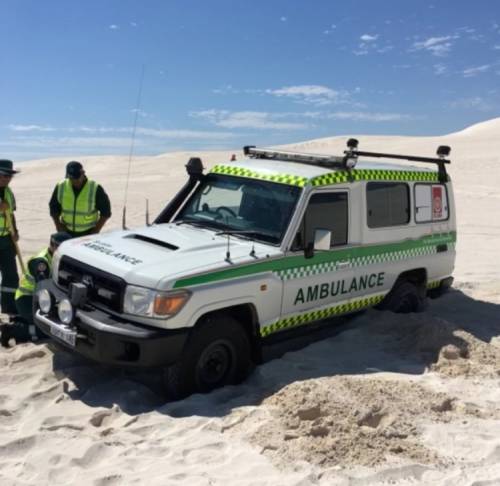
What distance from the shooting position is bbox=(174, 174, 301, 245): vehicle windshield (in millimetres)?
5742

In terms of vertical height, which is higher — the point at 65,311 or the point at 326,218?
the point at 326,218

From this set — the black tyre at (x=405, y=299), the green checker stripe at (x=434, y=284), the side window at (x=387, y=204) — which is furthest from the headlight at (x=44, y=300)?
the green checker stripe at (x=434, y=284)

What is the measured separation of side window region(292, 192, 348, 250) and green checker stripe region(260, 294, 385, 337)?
0.65 meters

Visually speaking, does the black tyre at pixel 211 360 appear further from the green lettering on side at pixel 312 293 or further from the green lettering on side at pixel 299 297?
the green lettering on side at pixel 312 293

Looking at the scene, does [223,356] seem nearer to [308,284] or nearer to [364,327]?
Result: [308,284]

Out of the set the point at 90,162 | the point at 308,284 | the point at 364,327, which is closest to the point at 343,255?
the point at 308,284

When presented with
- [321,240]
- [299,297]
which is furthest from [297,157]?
[299,297]

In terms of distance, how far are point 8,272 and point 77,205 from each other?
1100mm

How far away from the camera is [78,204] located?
7359 millimetres

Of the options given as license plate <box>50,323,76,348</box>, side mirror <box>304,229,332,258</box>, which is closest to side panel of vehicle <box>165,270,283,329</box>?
side mirror <box>304,229,332,258</box>

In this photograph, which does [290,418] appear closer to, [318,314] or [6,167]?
[318,314]

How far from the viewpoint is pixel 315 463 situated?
4.04 meters

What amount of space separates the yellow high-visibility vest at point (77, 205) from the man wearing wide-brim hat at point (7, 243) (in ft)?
1.87

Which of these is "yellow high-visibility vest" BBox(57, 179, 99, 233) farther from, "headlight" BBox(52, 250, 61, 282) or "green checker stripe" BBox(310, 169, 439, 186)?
"green checker stripe" BBox(310, 169, 439, 186)
